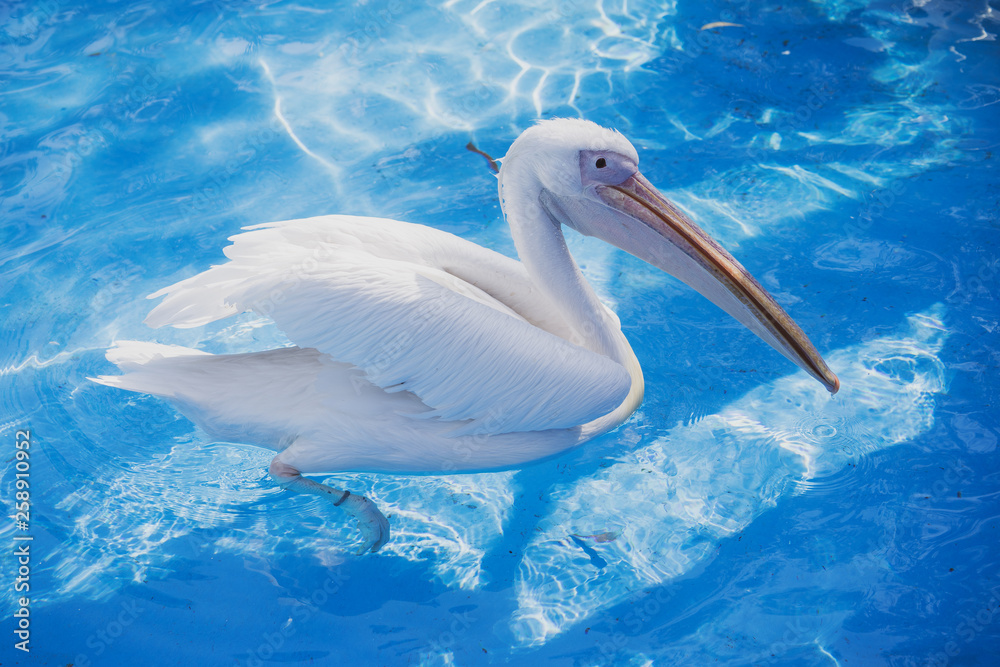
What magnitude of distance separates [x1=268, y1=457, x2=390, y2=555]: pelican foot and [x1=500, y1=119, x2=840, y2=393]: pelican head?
114 centimetres

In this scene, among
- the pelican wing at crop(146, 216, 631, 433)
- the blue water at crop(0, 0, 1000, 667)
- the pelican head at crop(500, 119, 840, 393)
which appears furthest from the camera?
the blue water at crop(0, 0, 1000, 667)

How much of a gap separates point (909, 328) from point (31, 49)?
538 cm

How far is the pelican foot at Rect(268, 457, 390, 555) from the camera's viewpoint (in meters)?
2.43

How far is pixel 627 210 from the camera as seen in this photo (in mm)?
2375

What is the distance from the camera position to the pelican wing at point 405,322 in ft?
7.15

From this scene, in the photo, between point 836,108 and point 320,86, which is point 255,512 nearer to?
point 320,86

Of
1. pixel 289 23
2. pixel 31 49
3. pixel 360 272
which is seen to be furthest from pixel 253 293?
pixel 31 49

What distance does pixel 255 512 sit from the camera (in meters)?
2.81

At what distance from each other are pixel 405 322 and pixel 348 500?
729mm
